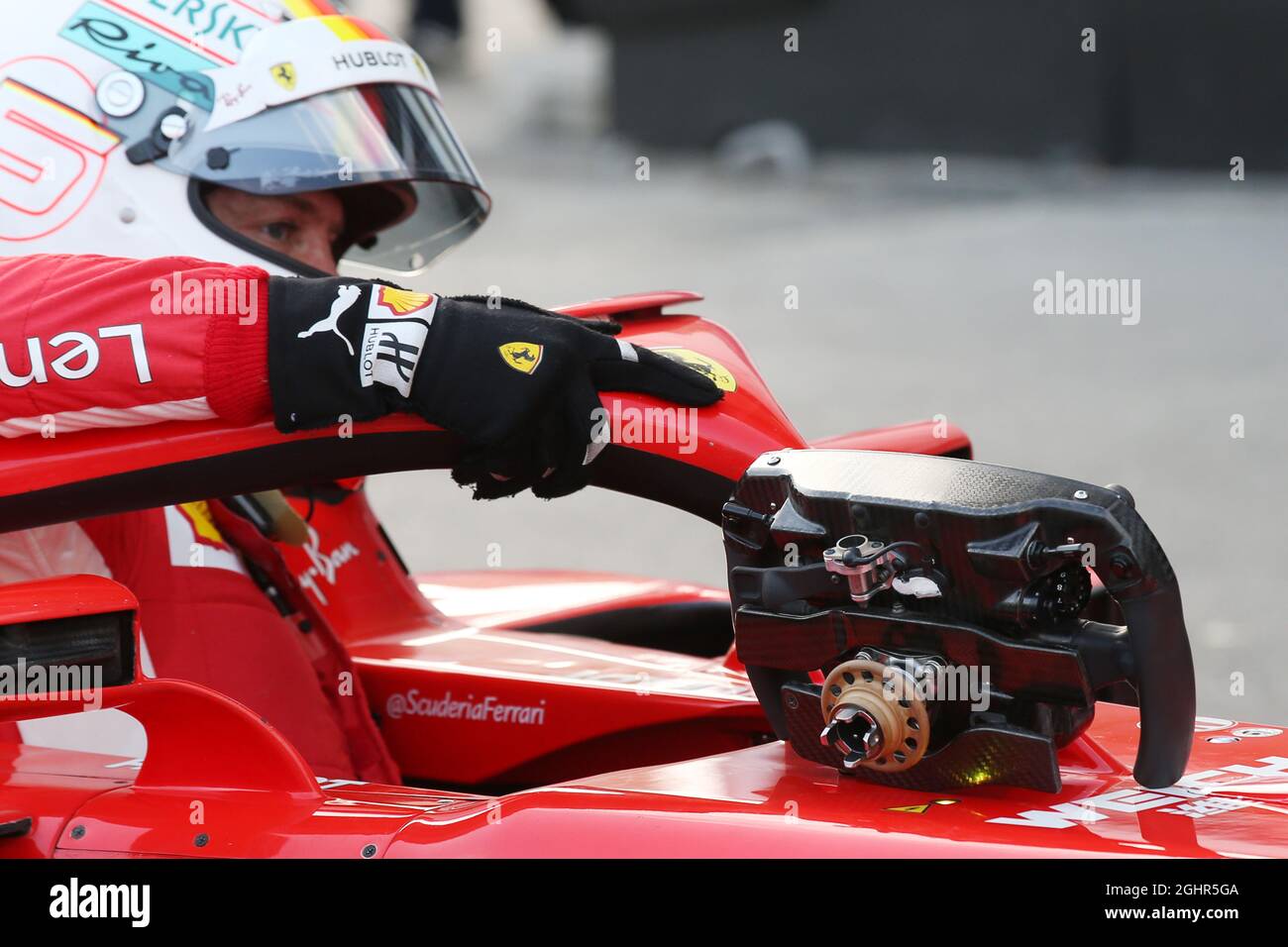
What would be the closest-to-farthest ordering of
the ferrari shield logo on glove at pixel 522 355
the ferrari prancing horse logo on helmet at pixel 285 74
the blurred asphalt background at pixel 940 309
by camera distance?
1. the ferrari shield logo on glove at pixel 522 355
2. the ferrari prancing horse logo on helmet at pixel 285 74
3. the blurred asphalt background at pixel 940 309

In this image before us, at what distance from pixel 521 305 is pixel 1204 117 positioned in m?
10.1

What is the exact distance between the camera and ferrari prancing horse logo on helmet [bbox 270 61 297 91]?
2686mm

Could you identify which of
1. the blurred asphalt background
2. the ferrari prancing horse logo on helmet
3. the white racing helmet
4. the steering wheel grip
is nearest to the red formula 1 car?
the steering wheel grip

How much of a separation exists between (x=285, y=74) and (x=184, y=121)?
173 mm

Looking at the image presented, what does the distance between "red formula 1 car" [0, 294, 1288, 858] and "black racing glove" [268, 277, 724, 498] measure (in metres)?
0.07

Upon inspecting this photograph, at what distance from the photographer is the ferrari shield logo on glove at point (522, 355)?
1.79 m

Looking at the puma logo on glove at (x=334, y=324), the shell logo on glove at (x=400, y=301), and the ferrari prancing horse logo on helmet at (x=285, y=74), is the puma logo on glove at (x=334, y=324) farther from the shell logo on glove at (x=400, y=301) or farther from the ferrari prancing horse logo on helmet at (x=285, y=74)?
the ferrari prancing horse logo on helmet at (x=285, y=74)

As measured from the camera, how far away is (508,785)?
259cm

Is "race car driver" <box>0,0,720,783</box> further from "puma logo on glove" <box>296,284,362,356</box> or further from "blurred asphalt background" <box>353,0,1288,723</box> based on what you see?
"blurred asphalt background" <box>353,0,1288,723</box>

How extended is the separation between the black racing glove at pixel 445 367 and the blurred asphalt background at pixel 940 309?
2.99 m

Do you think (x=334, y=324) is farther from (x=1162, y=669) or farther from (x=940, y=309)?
(x=940, y=309)

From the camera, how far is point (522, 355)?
1790 millimetres

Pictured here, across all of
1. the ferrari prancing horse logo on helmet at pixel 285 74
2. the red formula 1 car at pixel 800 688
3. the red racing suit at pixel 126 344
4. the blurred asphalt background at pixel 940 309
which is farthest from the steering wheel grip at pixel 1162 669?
the blurred asphalt background at pixel 940 309
